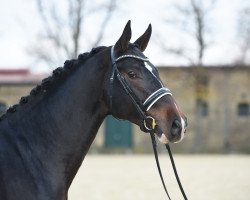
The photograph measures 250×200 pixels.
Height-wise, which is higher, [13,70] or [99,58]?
[99,58]

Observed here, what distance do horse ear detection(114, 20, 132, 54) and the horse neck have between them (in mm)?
129

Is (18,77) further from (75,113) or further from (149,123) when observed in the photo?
(149,123)

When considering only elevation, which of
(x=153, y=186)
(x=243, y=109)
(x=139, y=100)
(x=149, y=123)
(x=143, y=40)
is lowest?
(x=243, y=109)

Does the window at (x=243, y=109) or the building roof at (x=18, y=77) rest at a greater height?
the building roof at (x=18, y=77)

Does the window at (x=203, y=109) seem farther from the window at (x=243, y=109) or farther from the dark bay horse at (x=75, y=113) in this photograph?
the dark bay horse at (x=75, y=113)

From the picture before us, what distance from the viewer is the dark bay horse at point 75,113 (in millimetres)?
3473

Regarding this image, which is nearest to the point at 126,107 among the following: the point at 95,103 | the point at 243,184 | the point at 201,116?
the point at 95,103

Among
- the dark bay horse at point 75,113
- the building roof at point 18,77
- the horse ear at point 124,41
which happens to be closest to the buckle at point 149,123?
the dark bay horse at point 75,113

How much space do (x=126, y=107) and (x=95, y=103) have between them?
0.23m

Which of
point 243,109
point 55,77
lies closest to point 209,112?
point 243,109

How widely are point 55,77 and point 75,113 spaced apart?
298 mm

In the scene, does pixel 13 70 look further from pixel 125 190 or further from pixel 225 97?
pixel 125 190

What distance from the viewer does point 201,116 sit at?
39594 millimetres

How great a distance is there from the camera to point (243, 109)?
3966cm
